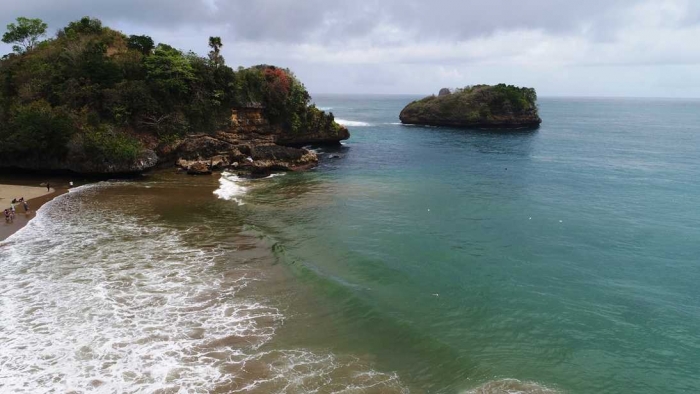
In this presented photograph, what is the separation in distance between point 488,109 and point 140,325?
93988 mm

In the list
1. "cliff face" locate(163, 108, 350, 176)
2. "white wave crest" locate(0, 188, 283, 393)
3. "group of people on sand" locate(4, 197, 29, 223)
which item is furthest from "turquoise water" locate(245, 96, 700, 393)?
"group of people on sand" locate(4, 197, 29, 223)

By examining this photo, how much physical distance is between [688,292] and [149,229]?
1163 inches

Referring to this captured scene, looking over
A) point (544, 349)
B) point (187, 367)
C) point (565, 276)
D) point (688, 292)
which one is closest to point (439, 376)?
point (544, 349)

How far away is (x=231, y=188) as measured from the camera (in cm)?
4006

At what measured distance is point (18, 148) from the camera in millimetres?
40750

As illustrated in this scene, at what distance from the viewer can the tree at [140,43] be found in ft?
177

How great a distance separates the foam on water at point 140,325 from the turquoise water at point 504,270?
6.76ft

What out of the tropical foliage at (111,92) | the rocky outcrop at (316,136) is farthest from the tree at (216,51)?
the rocky outcrop at (316,136)

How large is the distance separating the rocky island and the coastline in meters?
3.43

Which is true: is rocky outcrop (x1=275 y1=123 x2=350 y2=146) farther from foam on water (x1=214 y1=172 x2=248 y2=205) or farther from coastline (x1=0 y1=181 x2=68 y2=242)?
coastline (x1=0 y1=181 x2=68 y2=242)

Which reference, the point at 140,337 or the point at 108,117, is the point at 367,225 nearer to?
the point at 140,337

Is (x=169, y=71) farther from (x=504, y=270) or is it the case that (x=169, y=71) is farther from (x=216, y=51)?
(x=504, y=270)

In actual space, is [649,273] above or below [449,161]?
below

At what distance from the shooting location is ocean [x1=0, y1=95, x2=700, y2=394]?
1442 cm
